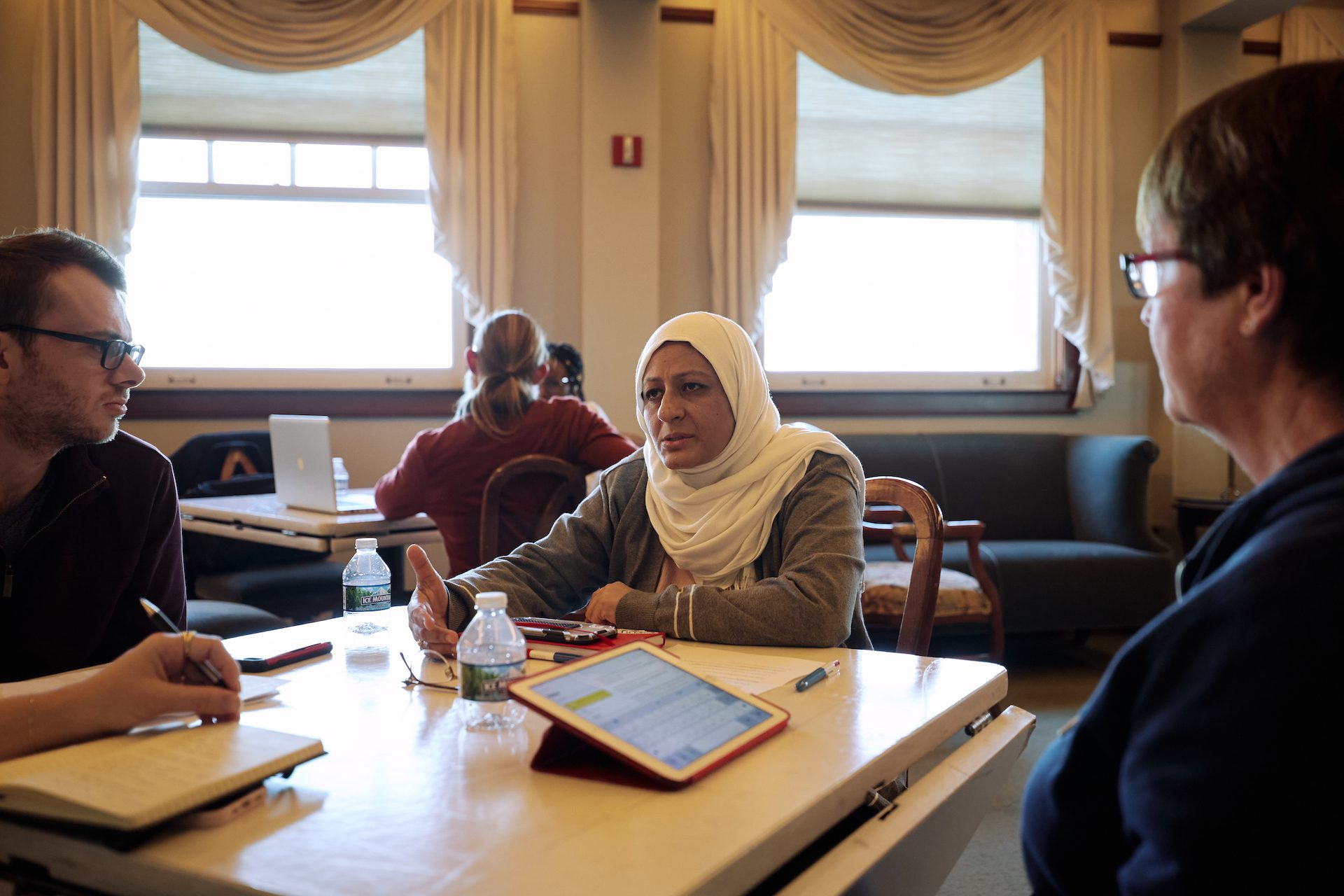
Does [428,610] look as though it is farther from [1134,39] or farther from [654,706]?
[1134,39]

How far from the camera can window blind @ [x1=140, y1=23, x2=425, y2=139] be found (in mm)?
4480

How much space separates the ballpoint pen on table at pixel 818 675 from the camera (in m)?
1.29

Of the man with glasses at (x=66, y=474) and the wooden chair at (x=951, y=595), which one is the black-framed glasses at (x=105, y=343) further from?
the wooden chair at (x=951, y=595)

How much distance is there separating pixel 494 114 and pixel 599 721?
4.05 metres

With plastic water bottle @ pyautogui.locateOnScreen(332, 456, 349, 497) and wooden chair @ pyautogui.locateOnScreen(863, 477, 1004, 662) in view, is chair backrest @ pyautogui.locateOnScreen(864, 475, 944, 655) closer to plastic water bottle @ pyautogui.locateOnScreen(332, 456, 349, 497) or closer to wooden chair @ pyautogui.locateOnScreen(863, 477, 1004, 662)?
wooden chair @ pyautogui.locateOnScreen(863, 477, 1004, 662)

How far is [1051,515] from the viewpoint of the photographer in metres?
5.00

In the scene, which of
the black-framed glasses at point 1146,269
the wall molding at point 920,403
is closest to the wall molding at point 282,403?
the wall molding at point 920,403

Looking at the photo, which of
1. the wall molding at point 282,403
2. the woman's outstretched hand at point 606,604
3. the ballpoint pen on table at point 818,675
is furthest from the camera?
the wall molding at point 282,403

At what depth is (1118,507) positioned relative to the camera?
15.2 ft

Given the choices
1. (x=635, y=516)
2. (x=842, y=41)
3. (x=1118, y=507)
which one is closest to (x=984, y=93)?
(x=842, y=41)

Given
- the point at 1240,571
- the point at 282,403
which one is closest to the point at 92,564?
the point at 1240,571

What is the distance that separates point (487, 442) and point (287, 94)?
8.44ft

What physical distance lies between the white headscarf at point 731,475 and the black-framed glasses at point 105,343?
90 centimetres

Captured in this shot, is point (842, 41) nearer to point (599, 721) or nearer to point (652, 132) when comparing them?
point (652, 132)
